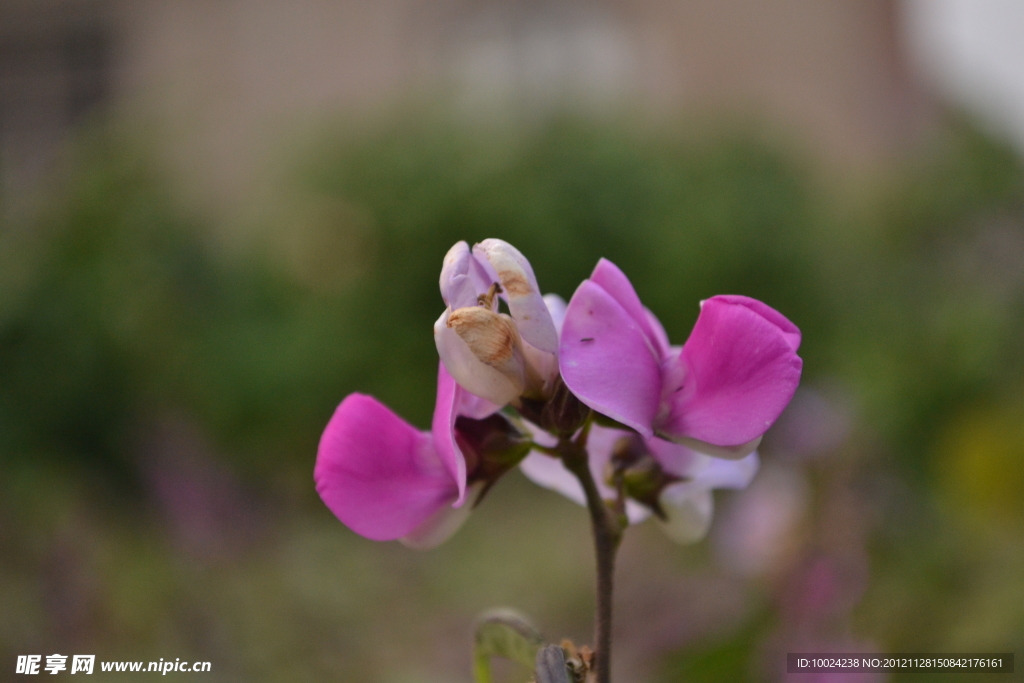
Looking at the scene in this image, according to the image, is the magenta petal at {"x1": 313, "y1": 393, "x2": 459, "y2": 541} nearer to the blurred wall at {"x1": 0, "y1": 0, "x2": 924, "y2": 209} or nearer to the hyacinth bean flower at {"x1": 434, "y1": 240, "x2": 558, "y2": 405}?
the hyacinth bean flower at {"x1": 434, "y1": 240, "x2": 558, "y2": 405}

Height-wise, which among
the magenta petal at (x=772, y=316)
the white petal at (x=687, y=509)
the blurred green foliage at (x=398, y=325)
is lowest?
the blurred green foliage at (x=398, y=325)

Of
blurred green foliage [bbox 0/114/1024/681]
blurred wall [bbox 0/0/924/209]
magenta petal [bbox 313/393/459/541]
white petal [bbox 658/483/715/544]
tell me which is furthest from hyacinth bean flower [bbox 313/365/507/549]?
blurred wall [bbox 0/0/924/209]

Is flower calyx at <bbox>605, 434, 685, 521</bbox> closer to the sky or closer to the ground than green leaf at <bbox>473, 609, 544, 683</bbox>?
closer to the sky

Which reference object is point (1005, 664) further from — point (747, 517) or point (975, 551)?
point (747, 517)

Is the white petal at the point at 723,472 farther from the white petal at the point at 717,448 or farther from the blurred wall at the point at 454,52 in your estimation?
the blurred wall at the point at 454,52

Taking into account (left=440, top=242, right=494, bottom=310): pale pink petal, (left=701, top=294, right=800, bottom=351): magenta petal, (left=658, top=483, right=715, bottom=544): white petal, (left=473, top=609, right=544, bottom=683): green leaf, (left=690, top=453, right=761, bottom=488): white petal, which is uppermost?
(left=440, top=242, right=494, bottom=310): pale pink petal

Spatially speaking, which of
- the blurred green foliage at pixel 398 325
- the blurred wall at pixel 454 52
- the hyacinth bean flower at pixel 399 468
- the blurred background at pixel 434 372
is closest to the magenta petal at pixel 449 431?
the hyacinth bean flower at pixel 399 468

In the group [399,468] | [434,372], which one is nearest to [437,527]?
[399,468]

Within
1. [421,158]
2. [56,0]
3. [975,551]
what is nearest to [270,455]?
[421,158]
